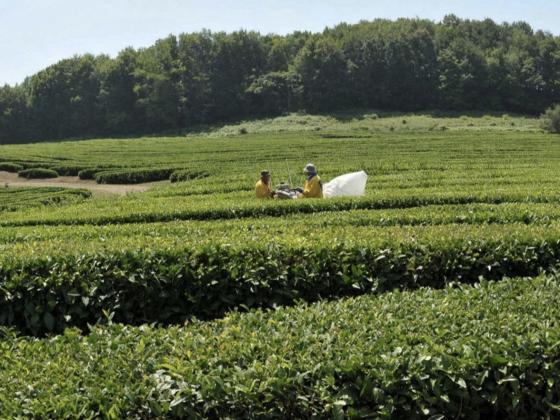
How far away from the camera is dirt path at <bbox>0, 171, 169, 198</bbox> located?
28250 millimetres

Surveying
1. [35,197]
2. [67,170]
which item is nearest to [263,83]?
[67,170]

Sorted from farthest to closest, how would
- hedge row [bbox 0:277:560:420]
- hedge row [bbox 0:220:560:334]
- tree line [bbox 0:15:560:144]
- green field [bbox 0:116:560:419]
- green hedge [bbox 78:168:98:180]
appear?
Answer: tree line [bbox 0:15:560:144], green hedge [bbox 78:168:98:180], hedge row [bbox 0:220:560:334], green field [bbox 0:116:560:419], hedge row [bbox 0:277:560:420]

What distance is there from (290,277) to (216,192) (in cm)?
1219

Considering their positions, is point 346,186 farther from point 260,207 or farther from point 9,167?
point 9,167

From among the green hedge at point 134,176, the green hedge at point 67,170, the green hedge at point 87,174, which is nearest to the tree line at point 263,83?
the green hedge at point 67,170

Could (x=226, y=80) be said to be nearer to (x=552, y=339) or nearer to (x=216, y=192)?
(x=216, y=192)

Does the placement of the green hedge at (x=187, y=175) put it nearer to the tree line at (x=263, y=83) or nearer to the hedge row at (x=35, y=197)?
the hedge row at (x=35, y=197)

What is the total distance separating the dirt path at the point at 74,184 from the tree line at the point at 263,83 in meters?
46.1

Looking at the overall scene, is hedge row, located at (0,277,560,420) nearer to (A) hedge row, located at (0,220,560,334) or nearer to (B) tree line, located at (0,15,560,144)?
(A) hedge row, located at (0,220,560,334)

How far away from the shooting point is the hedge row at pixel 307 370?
452cm

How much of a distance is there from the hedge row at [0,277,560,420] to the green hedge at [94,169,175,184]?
2631 cm

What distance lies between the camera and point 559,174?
21.8 metres

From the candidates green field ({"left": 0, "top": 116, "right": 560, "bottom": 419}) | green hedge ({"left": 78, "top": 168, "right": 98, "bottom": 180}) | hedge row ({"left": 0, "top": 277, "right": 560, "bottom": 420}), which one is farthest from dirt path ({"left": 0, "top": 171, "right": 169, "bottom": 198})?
hedge row ({"left": 0, "top": 277, "right": 560, "bottom": 420})

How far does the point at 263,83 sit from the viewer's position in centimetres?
8519
